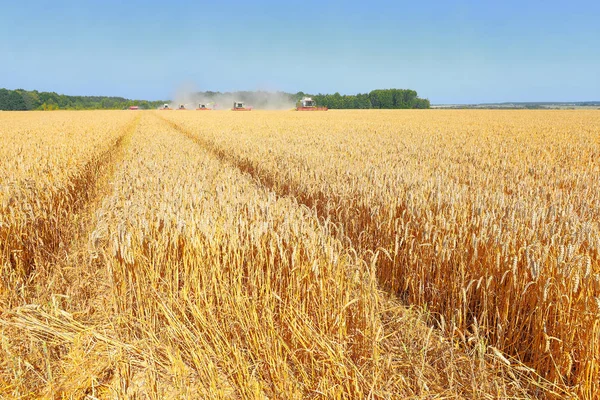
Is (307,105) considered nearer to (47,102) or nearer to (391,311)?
(391,311)

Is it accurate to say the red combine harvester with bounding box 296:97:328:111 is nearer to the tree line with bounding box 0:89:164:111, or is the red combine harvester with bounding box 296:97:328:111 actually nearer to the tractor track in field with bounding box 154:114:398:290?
the tractor track in field with bounding box 154:114:398:290

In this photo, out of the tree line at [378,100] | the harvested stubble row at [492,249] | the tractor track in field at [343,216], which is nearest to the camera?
the harvested stubble row at [492,249]

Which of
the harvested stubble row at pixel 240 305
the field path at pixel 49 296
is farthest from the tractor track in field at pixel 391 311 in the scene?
the field path at pixel 49 296

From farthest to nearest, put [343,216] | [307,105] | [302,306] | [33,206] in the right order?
[307,105], [343,216], [33,206], [302,306]

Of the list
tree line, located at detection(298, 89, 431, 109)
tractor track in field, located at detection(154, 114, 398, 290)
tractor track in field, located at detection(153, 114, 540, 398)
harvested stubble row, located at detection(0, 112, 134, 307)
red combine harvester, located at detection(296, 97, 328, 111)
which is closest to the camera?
tractor track in field, located at detection(153, 114, 540, 398)

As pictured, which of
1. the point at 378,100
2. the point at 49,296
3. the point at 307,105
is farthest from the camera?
the point at 378,100

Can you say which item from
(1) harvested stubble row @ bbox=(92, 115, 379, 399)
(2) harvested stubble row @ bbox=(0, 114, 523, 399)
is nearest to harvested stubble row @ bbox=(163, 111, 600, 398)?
(2) harvested stubble row @ bbox=(0, 114, 523, 399)

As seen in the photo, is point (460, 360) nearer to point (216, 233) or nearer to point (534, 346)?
point (534, 346)

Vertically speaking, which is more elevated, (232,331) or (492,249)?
(492,249)

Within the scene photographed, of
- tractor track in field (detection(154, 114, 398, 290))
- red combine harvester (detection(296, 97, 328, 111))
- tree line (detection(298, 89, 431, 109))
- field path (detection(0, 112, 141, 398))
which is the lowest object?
field path (detection(0, 112, 141, 398))

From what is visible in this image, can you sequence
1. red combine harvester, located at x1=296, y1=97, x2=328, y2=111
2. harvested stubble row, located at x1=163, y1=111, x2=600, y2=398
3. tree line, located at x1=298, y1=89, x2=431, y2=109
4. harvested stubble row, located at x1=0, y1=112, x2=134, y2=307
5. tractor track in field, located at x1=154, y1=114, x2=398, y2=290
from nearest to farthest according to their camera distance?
harvested stubble row, located at x1=163, y1=111, x2=600, y2=398
tractor track in field, located at x1=154, y1=114, x2=398, y2=290
harvested stubble row, located at x1=0, y1=112, x2=134, y2=307
red combine harvester, located at x1=296, y1=97, x2=328, y2=111
tree line, located at x1=298, y1=89, x2=431, y2=109

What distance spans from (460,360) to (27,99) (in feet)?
489

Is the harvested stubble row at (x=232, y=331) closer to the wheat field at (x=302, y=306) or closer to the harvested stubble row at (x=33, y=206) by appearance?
the wheat field at (x=302, y=306)

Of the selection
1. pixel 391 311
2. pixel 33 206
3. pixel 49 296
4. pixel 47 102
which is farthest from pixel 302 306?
pixel 47 102
